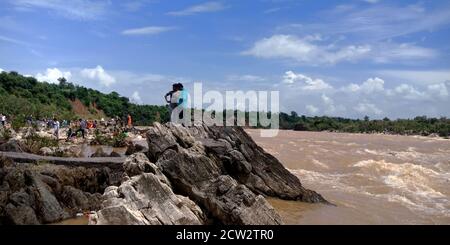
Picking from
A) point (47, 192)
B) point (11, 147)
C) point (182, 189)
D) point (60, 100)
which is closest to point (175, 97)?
point (182, 189)

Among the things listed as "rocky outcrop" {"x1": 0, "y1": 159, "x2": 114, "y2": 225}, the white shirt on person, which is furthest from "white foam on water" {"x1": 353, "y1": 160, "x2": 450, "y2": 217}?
"rocky outcrop" {"x1": 0, "y1": 159, "x2": 114, "y2": 225}

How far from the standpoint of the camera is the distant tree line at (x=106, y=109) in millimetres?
50916

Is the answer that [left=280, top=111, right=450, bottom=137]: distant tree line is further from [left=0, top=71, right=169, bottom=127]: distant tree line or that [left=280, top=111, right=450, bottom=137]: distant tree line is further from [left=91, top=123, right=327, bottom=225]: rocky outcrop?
[left=91, top=123, right=327, bottom=225]: rocky outcrop

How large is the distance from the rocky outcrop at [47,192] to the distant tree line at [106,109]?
104 ft

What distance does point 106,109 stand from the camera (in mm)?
76312

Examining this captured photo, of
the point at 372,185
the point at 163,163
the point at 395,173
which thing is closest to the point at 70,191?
the point at 163,163

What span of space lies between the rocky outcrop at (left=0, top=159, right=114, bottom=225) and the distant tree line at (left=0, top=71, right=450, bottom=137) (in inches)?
1252

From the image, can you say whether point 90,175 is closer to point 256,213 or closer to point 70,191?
point 70,191

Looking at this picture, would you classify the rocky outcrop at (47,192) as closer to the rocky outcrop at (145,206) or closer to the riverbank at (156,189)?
the riverbank at (156,189)

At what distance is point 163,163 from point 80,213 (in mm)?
2363

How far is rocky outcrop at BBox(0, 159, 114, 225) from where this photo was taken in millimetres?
10305

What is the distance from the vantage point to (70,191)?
476 inches

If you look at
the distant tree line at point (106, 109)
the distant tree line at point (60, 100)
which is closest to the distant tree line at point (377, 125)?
the distant tree line at point (106, 109)
